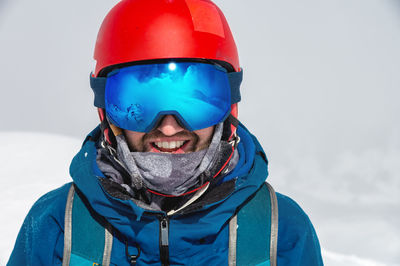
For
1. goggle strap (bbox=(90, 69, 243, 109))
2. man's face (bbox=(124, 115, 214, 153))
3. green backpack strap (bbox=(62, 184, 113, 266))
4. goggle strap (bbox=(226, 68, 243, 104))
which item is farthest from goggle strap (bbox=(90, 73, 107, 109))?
goggle strap (bbox=(226, 68, 243, 104))

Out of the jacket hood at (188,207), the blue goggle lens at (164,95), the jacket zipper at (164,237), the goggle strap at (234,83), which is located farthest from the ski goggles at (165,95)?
the jacket zipper at (164,237)

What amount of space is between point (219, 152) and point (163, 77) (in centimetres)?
43

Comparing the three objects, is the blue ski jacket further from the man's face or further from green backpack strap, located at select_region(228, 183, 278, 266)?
the man's face

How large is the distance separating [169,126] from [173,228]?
0.44 metres

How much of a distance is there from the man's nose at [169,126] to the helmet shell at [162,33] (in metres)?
0.27

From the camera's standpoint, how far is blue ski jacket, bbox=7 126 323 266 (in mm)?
1615

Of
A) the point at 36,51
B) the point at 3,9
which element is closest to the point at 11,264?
the point at 36,51

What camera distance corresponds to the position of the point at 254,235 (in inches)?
64.9

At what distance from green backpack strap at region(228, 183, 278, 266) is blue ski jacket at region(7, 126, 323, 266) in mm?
46

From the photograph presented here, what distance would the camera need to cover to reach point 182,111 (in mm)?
1623

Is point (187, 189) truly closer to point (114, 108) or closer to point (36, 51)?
point (114, 108)

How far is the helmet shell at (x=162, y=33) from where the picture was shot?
64.9 inches

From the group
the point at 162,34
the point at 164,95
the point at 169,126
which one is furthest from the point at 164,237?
the point at 162,34

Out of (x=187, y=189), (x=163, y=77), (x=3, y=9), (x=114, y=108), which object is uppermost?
(x=3, y=9)
